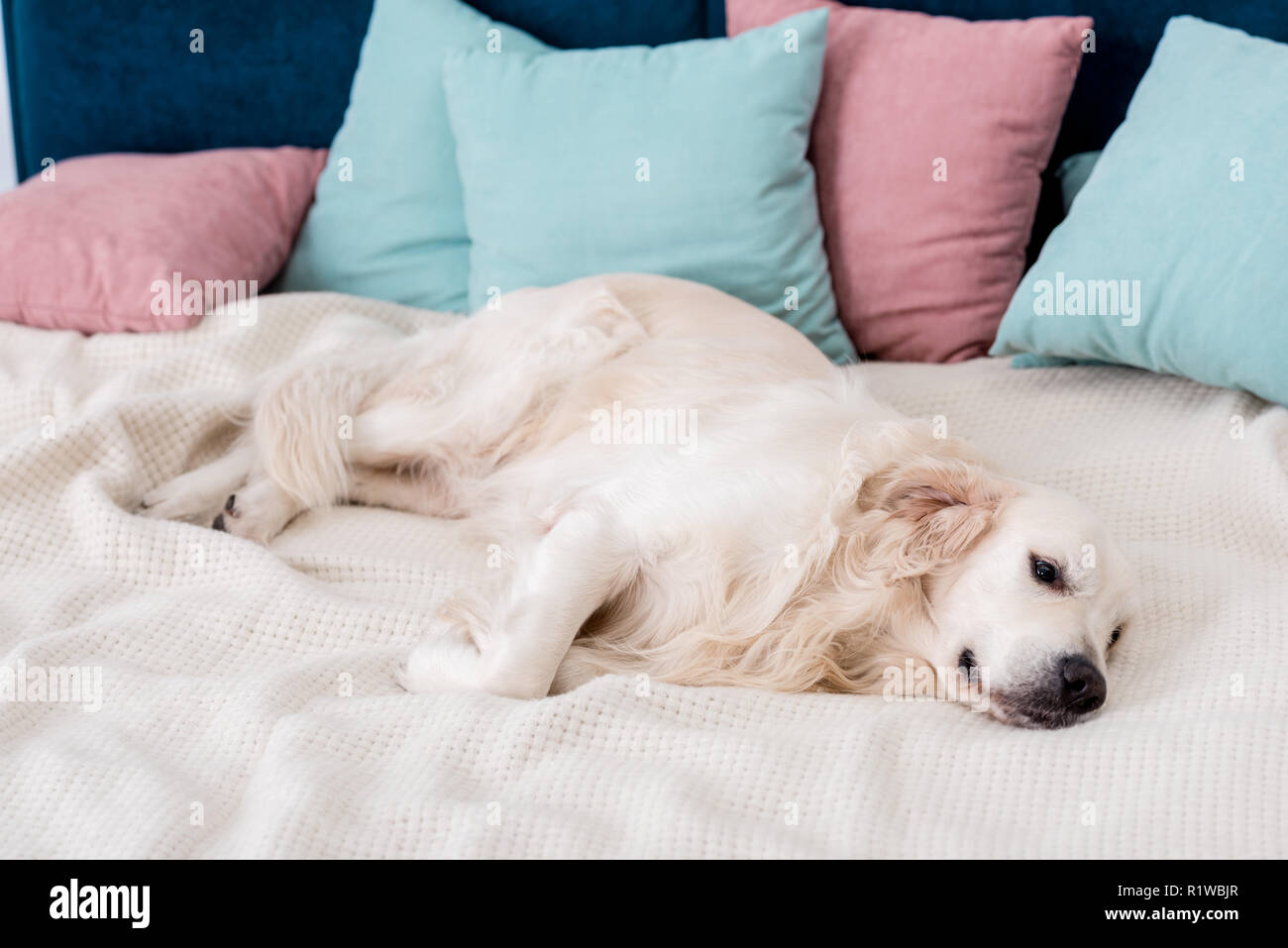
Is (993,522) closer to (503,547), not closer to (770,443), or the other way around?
(770,443)

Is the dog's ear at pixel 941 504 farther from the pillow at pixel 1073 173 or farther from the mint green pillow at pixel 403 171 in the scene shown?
the mint green pillow at pixel 403 171

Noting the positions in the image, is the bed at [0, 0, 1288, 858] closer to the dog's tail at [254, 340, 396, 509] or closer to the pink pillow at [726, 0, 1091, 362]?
the dog's tail at [254, 340, 396, 509]

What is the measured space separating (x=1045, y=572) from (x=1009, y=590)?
0.05 metres

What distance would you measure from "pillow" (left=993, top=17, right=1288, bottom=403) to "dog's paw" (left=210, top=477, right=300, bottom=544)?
1.32 metres

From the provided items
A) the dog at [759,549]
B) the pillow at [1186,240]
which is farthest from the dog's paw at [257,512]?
the pillow at [1186,240]

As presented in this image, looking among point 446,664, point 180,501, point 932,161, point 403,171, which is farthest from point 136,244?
point 932,161

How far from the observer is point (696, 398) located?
1.84m

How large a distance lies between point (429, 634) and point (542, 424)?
549 mm

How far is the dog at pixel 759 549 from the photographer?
4.92ft

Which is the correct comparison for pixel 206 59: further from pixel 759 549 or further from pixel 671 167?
pixel 759 549

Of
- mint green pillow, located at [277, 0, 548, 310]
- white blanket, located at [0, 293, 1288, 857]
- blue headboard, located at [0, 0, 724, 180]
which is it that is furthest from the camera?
blue headboard, located at [0, 0, 724, 180]

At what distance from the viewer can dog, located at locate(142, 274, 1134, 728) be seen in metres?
1.50

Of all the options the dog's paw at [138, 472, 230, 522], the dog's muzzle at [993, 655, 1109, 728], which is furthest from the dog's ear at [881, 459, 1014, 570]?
the dog's paw at [138, 472, 230, 522]

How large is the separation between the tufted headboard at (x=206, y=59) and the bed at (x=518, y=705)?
3.24ft
